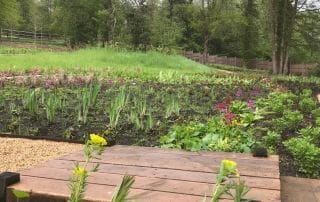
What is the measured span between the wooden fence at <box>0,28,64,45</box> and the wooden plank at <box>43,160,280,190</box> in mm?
44064

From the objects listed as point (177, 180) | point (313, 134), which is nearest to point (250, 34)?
point (313, 134)

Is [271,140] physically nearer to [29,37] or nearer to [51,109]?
[51,109]

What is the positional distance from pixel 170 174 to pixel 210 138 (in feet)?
6.07

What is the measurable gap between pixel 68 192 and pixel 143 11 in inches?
Result: 968

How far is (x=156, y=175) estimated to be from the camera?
2613mm

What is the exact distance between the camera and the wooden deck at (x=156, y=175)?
224 centimetres

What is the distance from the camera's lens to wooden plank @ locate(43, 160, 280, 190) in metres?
2.49

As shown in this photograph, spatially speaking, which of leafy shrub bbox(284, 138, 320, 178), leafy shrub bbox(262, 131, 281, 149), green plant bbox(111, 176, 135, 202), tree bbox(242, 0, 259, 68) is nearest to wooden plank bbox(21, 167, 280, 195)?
green plant bbox(111, 176, 135, 202)

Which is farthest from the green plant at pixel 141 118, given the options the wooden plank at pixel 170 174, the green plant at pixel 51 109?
the wooden plank at pixel 170 174

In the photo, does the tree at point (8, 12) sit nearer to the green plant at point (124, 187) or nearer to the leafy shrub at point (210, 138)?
the leafy shrub at point (210, 138)

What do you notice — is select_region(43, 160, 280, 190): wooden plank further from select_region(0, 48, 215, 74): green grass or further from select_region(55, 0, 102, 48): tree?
select_region(55, 0, 102, 48): tree

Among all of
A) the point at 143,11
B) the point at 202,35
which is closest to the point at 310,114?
the point at 143,11

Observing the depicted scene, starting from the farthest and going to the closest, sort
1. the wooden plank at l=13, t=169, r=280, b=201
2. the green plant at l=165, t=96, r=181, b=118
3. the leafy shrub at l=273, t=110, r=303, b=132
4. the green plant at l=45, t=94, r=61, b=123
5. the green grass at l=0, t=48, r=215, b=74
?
the green grass at l=0, t=48, r=215, b=74 → the green plant at l=165, t=96, r=181, b=118 → the green plant at l=45, t=94, r=61, b=123 → the leafy shrub at l=273, t=110, r=303, b=132 → the wooden plank at l=13, t=169, r=280, b=201

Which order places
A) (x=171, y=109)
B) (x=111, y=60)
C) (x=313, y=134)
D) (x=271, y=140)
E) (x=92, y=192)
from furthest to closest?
(x=111, y=60), (x=171, y=109), (x=313, y=134), (x=271, y=140), (x=92, y=192)
